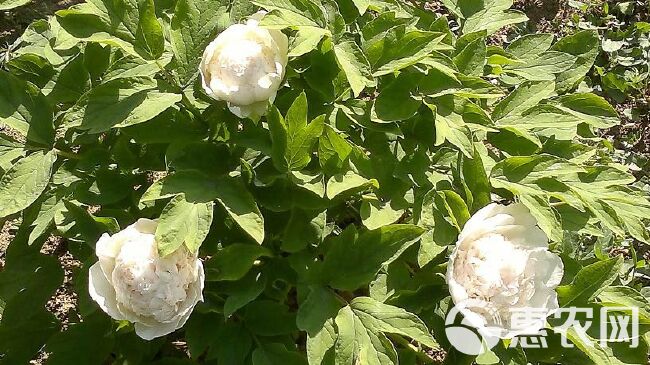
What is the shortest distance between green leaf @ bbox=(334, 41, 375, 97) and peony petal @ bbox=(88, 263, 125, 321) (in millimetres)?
556

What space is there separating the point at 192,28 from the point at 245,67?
0.18 meters

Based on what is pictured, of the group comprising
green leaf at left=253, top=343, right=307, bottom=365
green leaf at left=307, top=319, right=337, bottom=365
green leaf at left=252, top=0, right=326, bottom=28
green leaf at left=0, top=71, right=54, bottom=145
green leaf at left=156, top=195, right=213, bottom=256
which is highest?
green leaf at left=252, top=0, right=326, bottom=28

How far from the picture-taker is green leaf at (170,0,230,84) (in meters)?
1.41

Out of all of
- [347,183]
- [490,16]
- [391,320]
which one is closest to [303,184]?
[347,183]

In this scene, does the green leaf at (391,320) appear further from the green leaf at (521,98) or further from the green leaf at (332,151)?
the green leaf at (521,98)

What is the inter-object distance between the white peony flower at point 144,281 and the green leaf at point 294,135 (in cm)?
25

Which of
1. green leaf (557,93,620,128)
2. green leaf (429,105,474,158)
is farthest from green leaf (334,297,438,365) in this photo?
green leaf (557,93,620,128)

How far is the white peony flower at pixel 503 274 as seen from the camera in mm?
1305

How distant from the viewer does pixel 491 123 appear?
1551 millimetres

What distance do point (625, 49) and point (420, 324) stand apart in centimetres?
233

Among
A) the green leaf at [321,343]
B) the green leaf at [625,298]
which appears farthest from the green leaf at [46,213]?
the green leaf at [625,298]

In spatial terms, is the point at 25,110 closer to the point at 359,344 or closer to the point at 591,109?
the point at 359,344

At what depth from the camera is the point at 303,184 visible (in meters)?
1.42

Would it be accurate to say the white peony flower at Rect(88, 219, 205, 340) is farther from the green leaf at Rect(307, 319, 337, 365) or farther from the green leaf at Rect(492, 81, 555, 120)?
the green leaf at Rect(492, 81, 555, 120)
